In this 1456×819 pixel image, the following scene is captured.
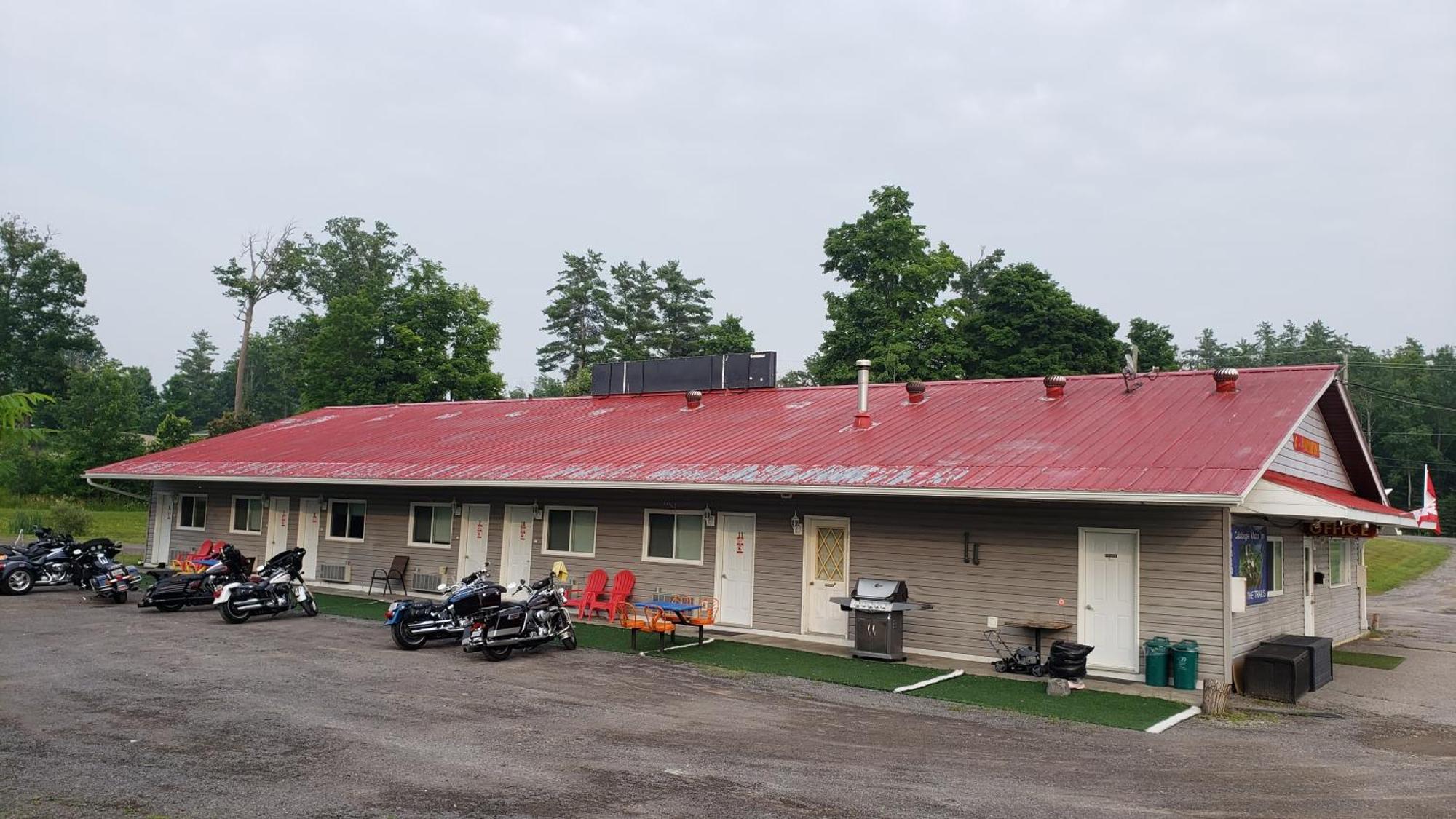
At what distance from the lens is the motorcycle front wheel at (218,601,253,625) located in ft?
50.9

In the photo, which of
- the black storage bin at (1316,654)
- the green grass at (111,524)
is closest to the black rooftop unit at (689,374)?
the black storage bin at (1316,654)

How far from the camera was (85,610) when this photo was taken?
55.1 feet

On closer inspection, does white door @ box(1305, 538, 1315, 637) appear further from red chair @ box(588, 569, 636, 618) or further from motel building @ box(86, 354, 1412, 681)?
red chair @ box(588, 569, 636, 618)

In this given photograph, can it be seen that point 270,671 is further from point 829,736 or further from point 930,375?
point 930,375

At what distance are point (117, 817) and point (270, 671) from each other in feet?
18.8

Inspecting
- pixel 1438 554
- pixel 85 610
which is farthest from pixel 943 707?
pixel 1438 554

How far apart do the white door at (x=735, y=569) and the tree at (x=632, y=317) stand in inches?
1683

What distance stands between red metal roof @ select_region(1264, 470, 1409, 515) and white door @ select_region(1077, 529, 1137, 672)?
7.95ft

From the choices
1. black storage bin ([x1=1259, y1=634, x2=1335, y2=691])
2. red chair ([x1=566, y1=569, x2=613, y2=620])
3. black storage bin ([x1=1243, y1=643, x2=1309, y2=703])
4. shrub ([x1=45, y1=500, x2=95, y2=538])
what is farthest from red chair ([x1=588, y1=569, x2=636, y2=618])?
shrub ([x1=45, y1=500, x2=95, y2=538])

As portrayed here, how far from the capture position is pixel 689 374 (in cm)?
2300

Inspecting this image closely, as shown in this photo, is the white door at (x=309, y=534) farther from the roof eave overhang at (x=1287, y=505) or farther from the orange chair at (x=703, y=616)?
the roof eave overhang at (x=1287, y=505)

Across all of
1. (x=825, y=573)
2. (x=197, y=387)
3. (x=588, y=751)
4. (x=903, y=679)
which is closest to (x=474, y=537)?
(x=825, y=573)

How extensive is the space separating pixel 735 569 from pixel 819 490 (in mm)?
2940

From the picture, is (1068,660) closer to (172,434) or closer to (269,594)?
(269,594)
